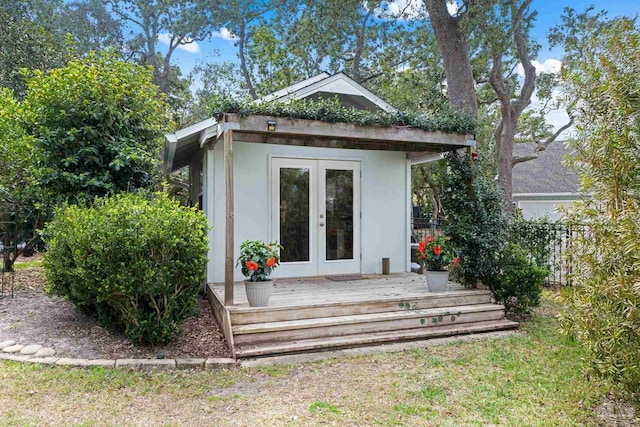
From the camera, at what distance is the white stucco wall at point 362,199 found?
23.5 ft

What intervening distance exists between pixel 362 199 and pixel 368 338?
343cm

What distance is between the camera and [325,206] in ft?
25.7

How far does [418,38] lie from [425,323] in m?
10.3

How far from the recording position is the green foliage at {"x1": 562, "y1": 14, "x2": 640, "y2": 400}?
3.01 metres

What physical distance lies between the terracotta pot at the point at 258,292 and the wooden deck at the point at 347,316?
0.36ft

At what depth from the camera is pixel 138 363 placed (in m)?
4.31

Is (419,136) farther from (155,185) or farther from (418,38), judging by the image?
(418,38)

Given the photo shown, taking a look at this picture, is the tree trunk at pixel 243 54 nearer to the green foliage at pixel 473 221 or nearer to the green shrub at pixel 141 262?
the green foliage at pixel 473 221

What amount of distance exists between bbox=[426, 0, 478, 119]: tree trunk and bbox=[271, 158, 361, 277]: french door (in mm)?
3420

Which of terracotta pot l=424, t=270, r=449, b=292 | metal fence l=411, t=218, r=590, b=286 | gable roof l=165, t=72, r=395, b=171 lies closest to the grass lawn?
terracotta pot l=424, t=270, r=449, b=292

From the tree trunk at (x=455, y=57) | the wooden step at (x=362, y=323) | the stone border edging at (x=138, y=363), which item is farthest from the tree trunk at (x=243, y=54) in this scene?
the stone border edging at (x=138, y=363)

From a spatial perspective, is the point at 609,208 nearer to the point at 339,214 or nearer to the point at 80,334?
the point at 339,214

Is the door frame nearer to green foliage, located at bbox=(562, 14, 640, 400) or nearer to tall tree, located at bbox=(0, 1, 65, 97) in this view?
green foliage, located at bbox=(562, 14, 640, 400)

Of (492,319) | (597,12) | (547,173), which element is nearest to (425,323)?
(492,319)
